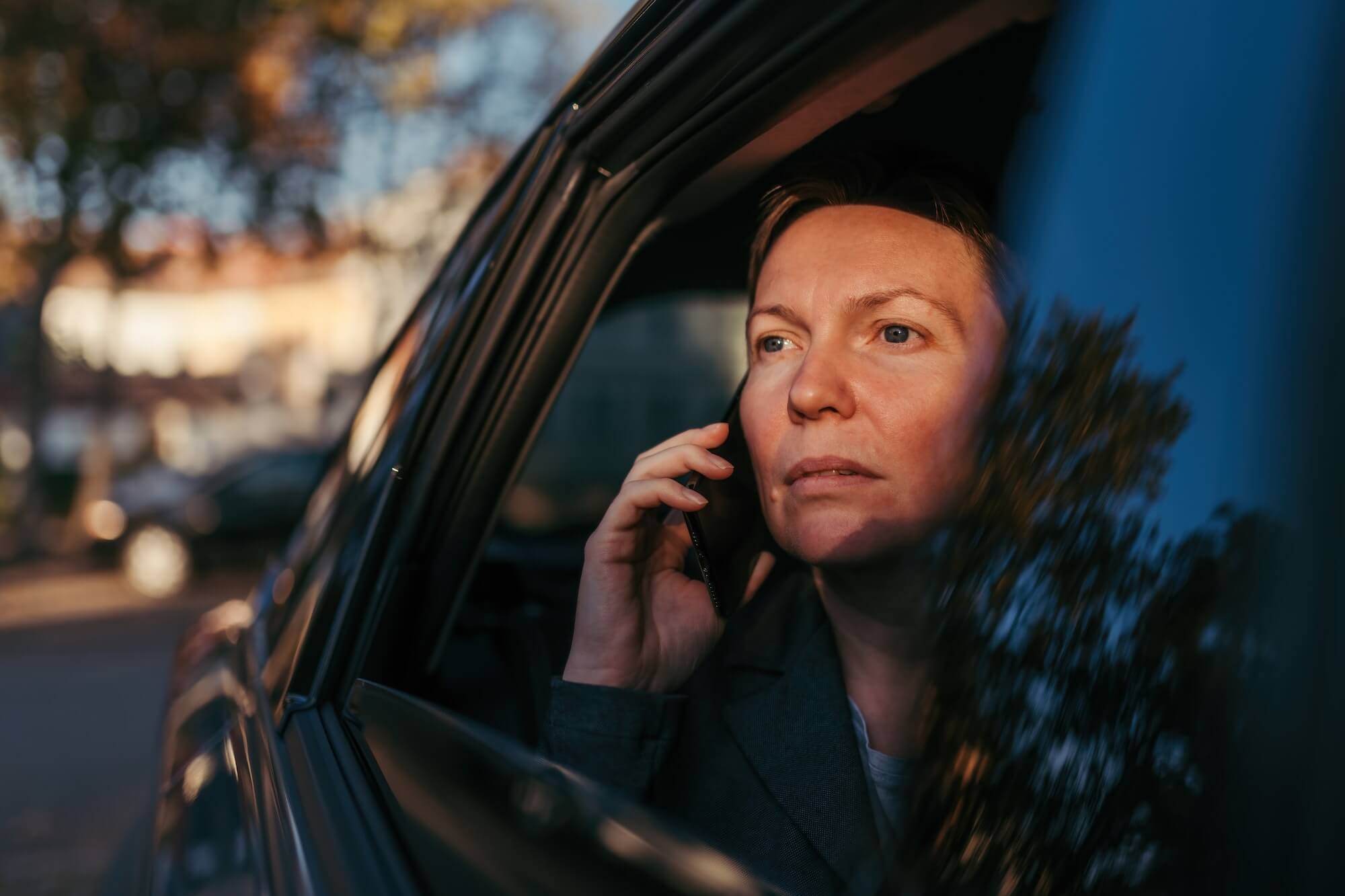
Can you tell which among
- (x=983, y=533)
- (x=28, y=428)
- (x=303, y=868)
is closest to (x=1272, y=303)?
(x=983, y=533)

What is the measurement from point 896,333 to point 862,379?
0.22 ft

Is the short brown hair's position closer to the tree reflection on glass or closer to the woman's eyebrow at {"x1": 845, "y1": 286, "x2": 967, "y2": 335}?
the woman's eyebrow at {"x1": 845, "y1": 286, "x2": 967, "y2": 335}

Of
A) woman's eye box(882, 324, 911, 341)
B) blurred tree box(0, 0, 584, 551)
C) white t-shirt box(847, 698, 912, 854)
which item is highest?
blurred tree box(0, 0, 584, 551)

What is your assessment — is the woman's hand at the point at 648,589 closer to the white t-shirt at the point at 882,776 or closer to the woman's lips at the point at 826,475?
the woman's lips at the point at 826,475

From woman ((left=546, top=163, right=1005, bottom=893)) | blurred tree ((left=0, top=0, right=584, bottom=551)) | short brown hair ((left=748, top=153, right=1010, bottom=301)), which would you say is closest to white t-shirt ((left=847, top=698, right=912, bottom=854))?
woman ((left=546, top=163, right=1005, bottom=893))

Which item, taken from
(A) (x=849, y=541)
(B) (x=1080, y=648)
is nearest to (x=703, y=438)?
(A) (x=849, y=541)

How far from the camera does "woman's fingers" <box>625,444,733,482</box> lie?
5.00 ft

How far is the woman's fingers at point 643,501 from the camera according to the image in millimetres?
1528

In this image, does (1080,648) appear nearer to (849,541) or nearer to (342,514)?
(849,541)

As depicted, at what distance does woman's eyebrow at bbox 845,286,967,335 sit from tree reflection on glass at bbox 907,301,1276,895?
50 centimetres

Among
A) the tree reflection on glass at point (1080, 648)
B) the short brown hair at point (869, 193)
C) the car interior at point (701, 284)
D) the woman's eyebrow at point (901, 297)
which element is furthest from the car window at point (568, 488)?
the tree reflection on glass at point (1080, 648)

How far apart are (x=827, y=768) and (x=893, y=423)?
39 cm

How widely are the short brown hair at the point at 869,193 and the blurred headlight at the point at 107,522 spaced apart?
15.3 m

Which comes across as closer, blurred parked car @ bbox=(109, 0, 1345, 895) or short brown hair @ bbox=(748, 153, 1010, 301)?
blurred parked car @ bbox=(109, 0, 1345, 895)
